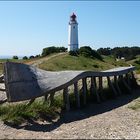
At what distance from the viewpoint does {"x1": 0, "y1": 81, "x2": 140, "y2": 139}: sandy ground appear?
11.2 metres

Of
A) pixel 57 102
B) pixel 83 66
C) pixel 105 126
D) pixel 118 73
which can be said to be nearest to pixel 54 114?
pixel 57 102

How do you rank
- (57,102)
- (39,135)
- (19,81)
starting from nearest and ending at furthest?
(39,135)
(19,81)
(57,102)

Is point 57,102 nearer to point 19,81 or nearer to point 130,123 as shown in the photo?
point 19,81

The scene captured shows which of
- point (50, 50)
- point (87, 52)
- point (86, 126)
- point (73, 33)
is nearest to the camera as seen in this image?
point (86, 126)

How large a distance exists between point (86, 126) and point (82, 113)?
2.41 metres

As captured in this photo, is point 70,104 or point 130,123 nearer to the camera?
point 130,123

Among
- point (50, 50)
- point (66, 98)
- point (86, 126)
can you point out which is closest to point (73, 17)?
point (50, 50)

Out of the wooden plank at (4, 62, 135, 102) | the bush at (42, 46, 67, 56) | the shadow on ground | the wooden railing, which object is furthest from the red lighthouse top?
the wooden plank at (4, 62, 135, 102)

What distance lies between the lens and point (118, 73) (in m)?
20.5

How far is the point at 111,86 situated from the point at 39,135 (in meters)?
9.29

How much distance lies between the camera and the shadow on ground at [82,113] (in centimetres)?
1227

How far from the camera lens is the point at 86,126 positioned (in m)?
12.4

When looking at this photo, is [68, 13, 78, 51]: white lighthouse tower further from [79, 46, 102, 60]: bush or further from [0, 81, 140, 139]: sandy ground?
[0, 81, 140, 139]: sandy ground

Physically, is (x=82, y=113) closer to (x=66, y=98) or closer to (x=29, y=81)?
(x=66, y=98)
